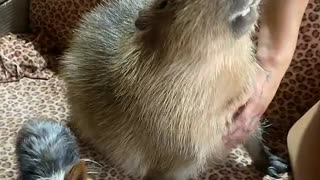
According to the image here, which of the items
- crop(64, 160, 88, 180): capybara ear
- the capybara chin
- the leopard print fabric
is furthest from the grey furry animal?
the leopard print fabric

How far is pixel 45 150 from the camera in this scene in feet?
4.17

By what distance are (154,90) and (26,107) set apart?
1.62 feet

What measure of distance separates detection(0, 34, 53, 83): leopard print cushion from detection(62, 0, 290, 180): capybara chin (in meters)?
0.22

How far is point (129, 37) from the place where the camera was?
47.9 inches

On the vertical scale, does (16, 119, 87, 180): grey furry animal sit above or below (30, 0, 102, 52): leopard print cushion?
below

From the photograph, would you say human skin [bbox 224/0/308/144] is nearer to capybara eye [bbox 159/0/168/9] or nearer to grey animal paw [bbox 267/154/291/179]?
grey animal paw [bbox 267/154/291/179]

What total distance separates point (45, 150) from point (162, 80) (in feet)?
0.97

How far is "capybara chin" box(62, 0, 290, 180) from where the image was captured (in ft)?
3.40

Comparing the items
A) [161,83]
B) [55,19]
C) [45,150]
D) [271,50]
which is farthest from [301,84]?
[55,19]

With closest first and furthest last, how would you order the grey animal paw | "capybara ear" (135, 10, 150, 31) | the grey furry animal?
"capybara ear" (135, 10, 150, 31), the grey furry animal, the grey animal paw

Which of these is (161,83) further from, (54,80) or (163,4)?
(54,80)

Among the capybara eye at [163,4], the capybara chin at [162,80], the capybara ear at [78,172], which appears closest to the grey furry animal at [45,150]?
the capybara chin at [162,80]

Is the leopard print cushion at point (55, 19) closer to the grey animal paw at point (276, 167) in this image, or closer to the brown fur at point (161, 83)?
the brown fur at point (161, 83)

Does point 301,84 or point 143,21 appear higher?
point 143,21
